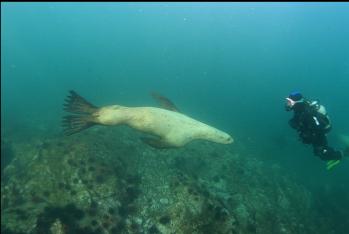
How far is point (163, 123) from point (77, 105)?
1959 millimetres

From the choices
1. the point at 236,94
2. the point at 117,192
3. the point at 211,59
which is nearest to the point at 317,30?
the point at 211,59

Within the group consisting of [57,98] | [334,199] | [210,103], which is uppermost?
[334,199]

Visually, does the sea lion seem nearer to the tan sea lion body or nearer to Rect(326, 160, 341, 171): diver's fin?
the tan sea lion body

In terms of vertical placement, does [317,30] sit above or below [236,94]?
below

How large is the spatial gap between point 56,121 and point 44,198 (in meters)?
15.2

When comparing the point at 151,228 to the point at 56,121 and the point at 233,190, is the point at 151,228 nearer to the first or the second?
the point at 233,190

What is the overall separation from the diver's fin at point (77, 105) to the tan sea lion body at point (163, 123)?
0.78ft

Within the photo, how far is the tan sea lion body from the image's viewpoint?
7.57m

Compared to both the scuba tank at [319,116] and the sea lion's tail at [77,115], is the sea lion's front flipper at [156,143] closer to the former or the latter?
the sea lion's tail at [77,115]

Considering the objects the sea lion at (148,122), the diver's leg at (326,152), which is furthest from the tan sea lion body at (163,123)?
the diver's leg at (326,152)

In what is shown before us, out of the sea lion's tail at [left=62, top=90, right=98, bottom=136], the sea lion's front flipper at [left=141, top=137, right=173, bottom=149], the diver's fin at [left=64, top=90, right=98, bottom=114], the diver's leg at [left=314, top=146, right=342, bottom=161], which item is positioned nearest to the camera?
the sea lion's front flipper at [left=141, top=137, right=173, bottom=149]

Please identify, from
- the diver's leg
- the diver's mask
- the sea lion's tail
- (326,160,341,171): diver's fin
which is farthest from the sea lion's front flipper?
(326,160,341,171): diver's fin

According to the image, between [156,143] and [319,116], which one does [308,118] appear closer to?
[319,116]

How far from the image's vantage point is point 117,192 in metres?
8.17
